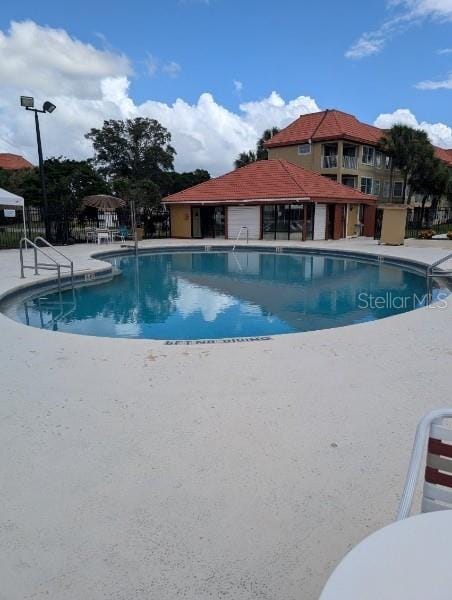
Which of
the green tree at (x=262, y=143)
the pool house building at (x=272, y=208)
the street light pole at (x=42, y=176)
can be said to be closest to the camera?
the street light pole at (x=42, y=176)

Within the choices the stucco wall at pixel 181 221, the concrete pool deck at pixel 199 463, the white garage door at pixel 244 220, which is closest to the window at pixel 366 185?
the white garage door at pixel 244 220

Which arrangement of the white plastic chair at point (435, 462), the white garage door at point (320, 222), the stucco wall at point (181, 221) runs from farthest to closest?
1. the stucco wall at point (181, 221)
2. the white garage door at point (320, 222)
3. the white plastic chair at point (435, 462)

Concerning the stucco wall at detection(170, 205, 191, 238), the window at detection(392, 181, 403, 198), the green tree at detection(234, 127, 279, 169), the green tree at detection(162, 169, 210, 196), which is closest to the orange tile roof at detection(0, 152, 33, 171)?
the green tree at detection(162, 169, 210, 196)

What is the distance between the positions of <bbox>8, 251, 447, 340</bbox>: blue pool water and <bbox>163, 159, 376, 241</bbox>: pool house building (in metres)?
6.90

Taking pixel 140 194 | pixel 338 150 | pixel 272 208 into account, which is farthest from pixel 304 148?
pixel 140 194

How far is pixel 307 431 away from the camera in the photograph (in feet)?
10.4

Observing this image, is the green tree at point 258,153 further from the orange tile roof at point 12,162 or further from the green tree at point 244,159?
the orange tile roof at point 12,162

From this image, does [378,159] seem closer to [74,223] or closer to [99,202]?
[99,202]

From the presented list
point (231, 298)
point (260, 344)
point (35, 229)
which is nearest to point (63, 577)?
point (260, 344)

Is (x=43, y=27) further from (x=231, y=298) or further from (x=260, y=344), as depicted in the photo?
(x=260, y=344)

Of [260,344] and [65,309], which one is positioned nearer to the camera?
[260,344]

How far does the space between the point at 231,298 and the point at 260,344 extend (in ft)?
16.8

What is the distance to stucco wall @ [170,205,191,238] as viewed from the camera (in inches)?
998

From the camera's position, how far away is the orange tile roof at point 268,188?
22203 millimetres
